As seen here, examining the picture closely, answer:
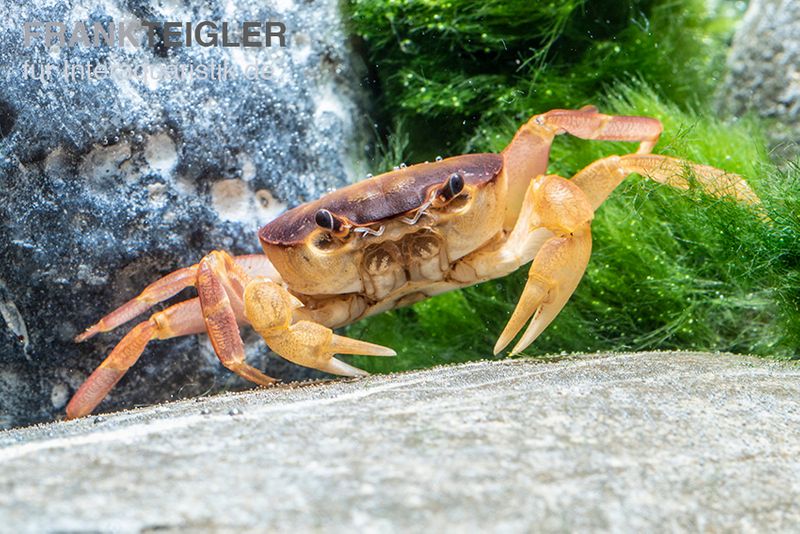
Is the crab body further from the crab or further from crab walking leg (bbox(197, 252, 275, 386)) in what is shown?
crab walking leg (bbox(197, 252, 275, 386))

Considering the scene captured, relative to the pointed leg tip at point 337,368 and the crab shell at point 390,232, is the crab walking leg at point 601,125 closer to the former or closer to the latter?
the crab shell at point 390,232


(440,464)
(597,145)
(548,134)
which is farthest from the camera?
(597,145)

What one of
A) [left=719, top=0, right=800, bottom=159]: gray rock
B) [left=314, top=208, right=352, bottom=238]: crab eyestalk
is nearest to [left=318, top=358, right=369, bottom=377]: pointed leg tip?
[left=314, top=208, right=352, bottom=238]: crab eyestalk

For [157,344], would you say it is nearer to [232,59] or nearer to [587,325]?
[232,59]

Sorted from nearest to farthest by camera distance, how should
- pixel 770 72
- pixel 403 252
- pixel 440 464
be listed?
pixel 440 464 < pixel 403 252 < pixel 770 72

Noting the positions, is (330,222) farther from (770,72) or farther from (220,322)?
(770,72)

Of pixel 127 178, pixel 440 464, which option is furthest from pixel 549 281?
pixel 127 178

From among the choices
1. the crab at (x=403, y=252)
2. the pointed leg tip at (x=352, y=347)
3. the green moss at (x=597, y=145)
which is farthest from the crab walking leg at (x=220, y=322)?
the green moss at (x=597, y=145)
